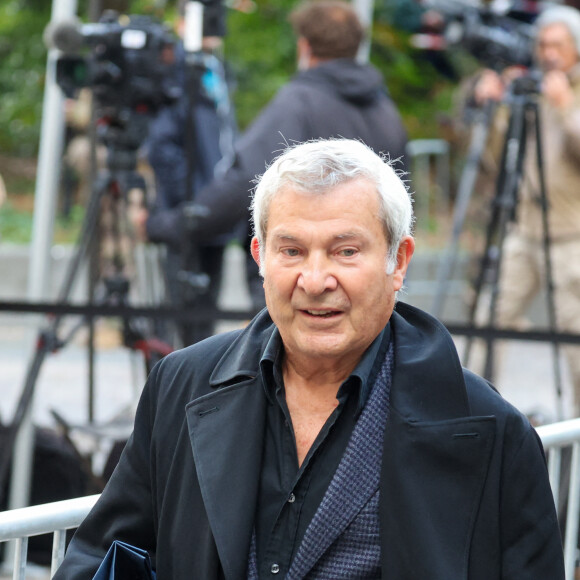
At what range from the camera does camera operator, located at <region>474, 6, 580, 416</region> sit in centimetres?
516

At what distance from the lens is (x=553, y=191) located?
5.45 meters

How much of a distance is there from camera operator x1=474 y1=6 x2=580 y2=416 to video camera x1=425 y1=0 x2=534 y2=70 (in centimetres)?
8

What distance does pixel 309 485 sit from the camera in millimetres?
1859

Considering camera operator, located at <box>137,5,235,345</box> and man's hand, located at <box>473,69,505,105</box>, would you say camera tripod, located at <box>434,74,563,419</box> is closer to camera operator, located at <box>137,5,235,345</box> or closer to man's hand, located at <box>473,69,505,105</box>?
man's hand, located at <box>473,69,505,105</box>

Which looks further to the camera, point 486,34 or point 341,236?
point 486,34

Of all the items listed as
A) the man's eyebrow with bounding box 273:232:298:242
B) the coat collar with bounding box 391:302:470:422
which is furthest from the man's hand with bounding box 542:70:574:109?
the man's eyebrow with bounding box 273:232:298:242

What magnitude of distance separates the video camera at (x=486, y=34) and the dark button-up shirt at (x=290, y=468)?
11.9ft

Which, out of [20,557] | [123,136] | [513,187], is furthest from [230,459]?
[513,187]

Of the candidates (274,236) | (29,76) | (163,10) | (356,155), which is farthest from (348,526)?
(29,76)

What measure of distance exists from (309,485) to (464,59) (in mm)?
10726

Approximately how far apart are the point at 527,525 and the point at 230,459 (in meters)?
0.49

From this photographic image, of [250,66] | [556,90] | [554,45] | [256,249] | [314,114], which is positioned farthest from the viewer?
[250,66]

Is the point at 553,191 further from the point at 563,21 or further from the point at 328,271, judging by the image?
the point at 328,271

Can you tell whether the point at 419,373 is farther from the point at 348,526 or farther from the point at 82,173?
the point at 82,173
